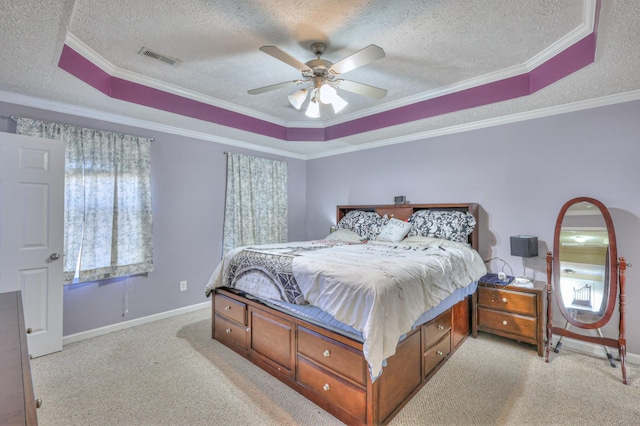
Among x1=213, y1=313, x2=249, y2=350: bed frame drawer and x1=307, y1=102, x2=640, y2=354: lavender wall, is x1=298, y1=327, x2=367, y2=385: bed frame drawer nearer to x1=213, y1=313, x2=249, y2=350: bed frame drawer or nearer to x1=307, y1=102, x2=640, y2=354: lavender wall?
x1=213, y1=313, x2=249, y2=350: bed frame drawer

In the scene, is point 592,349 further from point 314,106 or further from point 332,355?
point 314,106

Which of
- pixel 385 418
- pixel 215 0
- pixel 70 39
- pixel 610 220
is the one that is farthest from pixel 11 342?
pixel 610 220

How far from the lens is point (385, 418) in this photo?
185 centimetres

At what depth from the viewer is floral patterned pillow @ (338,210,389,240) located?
4046 mm

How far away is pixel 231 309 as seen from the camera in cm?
283

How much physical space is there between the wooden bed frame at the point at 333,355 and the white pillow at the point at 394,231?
1005mm

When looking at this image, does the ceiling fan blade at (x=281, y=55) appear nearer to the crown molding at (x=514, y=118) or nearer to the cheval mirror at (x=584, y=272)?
the crown molding at (x=514, y=118)

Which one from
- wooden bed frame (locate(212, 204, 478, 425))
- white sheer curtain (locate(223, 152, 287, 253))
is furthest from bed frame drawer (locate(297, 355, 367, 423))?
white sheer curtain (locate(223, 152, 287, 253))

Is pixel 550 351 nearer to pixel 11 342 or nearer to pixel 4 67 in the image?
pixel 11 342

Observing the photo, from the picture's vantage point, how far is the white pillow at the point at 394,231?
3594 millimetres

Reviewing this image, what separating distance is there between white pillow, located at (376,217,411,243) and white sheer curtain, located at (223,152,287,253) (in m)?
1.90

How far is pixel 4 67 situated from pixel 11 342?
2293mm

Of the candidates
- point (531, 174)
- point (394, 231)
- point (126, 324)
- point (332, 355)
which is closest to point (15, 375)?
point (332, 355)

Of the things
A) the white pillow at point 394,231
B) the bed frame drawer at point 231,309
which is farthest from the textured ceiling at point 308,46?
the bed frame drawer at point 231,309
